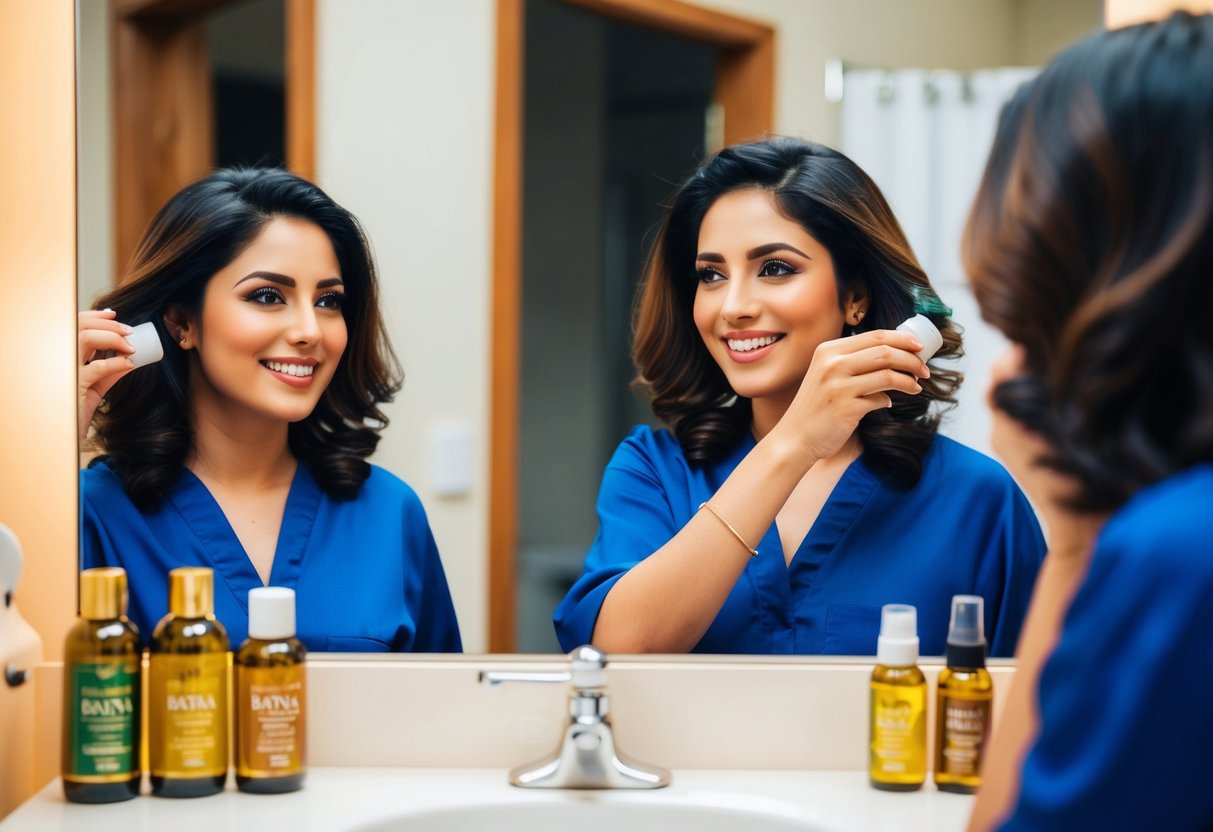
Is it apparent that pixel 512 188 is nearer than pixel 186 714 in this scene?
No

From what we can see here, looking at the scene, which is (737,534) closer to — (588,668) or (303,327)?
(588,668)

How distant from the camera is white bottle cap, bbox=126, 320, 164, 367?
1.00m

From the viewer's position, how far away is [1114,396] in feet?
1.76

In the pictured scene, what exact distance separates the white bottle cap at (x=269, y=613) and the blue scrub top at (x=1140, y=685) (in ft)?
1.87

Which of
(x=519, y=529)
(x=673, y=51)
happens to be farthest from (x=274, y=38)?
(x=519, y=529)

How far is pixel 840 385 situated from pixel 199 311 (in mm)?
550

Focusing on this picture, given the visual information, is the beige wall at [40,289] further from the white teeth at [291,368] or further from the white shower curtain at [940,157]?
the white shower curtain at [940,157]

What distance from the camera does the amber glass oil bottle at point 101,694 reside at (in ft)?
2.86

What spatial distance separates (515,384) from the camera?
103 centimetres

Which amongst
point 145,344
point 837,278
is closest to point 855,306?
point 837,278

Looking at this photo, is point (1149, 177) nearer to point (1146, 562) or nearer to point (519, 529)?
point (1146, 562)

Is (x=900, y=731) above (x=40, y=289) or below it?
below

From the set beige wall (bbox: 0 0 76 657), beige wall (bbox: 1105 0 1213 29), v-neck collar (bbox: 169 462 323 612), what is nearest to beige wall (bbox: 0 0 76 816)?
beige wall (bbox: 0 0 76 657)

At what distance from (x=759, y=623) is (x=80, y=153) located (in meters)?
0.72
